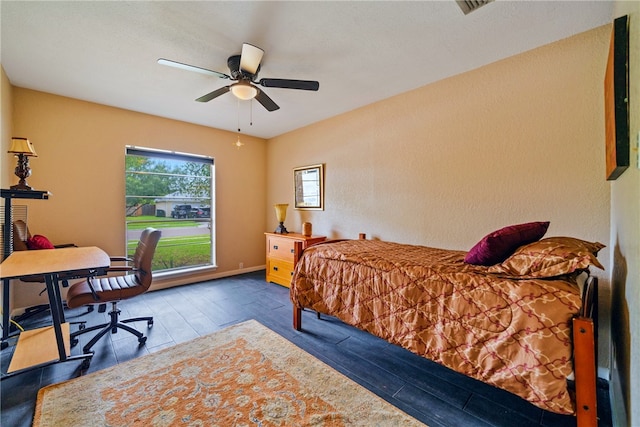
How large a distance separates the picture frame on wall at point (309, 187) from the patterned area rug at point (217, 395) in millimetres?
2448

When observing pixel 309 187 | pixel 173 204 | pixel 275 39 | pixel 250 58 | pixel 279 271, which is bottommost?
pixel 279 271

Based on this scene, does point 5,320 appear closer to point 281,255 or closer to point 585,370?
point 281,255

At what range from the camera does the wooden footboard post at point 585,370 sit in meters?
1.18

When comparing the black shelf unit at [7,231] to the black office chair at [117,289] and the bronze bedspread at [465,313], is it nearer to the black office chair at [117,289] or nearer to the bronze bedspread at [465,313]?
the black office chair at [117,289]

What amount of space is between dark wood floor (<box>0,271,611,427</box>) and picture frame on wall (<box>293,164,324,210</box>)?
153 centimetres

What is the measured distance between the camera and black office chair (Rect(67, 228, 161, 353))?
83.9 inches

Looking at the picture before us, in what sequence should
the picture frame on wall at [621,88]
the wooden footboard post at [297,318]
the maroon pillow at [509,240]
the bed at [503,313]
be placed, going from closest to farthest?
the picture frame on wall at [621,88], the bed at [503,313], the maroon pillow at [509,240], the wooden footboard post at [297,318]

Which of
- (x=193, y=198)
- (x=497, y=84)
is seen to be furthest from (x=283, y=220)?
(x=497, y=84)

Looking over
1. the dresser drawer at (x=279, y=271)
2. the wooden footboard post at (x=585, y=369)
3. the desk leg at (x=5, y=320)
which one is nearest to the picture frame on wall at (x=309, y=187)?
the dresser drawer at (x=279, y=271)

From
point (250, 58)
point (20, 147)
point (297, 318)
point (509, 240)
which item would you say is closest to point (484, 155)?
point (509, 240)

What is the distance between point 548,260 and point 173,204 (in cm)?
454

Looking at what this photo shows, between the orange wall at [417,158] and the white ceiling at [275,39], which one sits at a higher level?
the white ceiling at [275,39]

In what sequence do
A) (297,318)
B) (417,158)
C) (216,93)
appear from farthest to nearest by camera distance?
(417,158) → (297,318) → (216,93)

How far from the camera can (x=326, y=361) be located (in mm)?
2100
